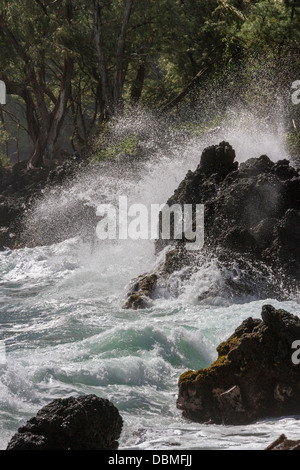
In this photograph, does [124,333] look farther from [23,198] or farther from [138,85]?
[138,85]

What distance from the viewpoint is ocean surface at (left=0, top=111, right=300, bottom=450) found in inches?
248

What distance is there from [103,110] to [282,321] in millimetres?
22543

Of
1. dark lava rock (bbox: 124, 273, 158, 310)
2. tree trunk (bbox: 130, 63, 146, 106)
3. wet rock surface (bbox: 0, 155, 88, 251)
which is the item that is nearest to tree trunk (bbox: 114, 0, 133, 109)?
tree trunk (bbox: 130, 63, 146, 106)

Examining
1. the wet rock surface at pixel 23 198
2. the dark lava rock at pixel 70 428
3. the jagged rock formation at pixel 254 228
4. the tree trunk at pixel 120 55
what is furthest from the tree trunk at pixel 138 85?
the dark lava rock at pixel 70 428

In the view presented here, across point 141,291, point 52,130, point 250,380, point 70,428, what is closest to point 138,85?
point 52,130

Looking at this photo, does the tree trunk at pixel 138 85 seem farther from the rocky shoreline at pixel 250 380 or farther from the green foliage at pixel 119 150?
the rocky shoreline at pixel 250 380

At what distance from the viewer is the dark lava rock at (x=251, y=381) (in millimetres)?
6426

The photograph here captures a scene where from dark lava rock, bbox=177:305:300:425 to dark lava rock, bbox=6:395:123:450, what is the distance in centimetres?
126

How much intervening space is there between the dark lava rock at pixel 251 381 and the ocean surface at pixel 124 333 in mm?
140

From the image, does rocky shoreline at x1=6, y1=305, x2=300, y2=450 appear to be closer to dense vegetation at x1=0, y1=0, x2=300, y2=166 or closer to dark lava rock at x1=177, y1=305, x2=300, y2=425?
dark lava rock at x1=177, y1=305, x2=300, y2=425

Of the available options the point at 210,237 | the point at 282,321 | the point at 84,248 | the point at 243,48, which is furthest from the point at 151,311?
the point at 243,48

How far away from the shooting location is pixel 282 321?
6777 millimetres
